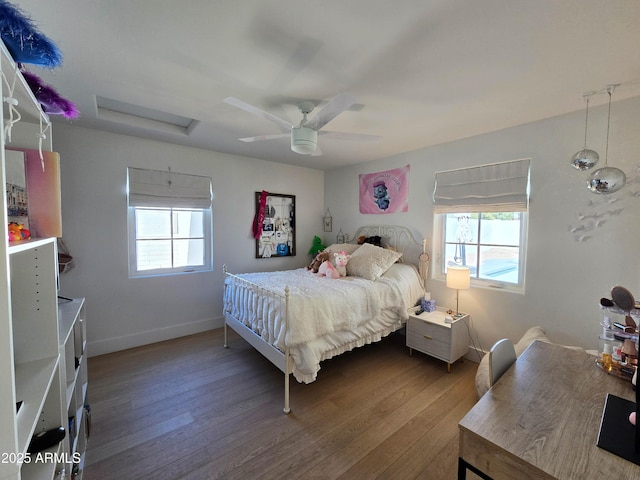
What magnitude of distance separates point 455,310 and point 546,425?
2.18 m

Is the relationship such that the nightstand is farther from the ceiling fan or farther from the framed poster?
the framed poster

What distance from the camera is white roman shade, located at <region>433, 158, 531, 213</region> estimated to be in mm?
2549

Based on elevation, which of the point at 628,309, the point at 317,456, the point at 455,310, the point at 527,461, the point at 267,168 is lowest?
the point at 317,456

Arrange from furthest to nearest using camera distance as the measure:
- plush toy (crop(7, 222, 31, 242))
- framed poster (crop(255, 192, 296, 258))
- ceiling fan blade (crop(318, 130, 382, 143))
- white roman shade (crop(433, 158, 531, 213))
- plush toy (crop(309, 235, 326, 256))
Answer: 1. plush toy (crop(309, 235, 326, 256))
2. framed poster (crop(255, 192, 296, 258))
3. white roman shade (crop(433, 158, 531, 213))
4. ceiling fan blade (crop(318, 130, 382, 143))
5. plush toy (crop(7, 222, 31, 242))

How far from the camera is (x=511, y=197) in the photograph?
2590 mm

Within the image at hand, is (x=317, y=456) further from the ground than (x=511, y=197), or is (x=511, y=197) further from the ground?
(x=511, y=197)

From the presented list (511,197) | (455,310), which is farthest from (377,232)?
(511,197)

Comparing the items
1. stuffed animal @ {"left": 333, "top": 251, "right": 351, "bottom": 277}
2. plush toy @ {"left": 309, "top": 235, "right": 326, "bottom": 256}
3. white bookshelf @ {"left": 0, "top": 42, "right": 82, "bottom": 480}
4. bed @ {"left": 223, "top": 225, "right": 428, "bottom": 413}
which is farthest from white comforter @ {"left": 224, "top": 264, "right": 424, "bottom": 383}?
white bookshelf @ {"left": 0, "top": 42, "right": 82, "bottom": 480}

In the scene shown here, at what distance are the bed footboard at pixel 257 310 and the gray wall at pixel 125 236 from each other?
71 cm

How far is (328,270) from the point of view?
10.6 ft

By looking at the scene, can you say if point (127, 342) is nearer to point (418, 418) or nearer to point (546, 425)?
point (418, 418)

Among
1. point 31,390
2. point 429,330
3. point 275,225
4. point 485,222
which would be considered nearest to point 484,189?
point 485,222

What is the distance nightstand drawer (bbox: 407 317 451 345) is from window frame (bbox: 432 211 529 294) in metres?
0.67

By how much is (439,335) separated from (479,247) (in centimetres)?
109
